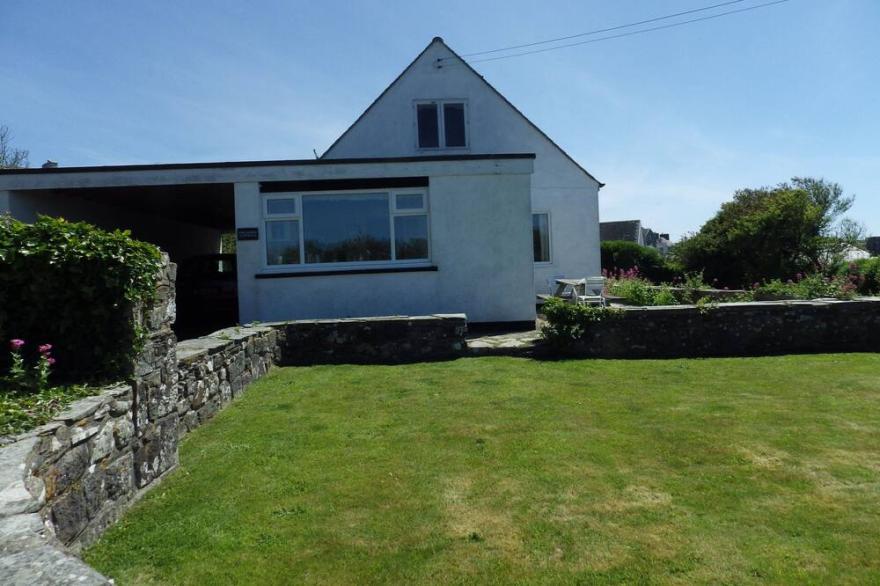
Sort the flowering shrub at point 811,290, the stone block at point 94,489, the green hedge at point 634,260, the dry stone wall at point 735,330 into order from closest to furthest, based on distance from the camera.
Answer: the stone block at point 94,489
the dry stone wall at point 735,330
the flowering shrub at point 811,290
the green hedge at point 634,260

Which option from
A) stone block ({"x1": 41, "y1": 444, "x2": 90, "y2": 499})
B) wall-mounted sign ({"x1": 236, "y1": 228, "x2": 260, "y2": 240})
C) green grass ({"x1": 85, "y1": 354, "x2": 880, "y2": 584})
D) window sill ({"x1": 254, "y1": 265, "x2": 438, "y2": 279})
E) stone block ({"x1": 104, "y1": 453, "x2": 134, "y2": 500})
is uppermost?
wall-mounted sign ({"x1": 236, "y1": 228, "x2": 260, "y2": 240})

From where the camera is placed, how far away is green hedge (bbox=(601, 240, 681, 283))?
93.6ft

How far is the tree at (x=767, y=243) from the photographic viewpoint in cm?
1988

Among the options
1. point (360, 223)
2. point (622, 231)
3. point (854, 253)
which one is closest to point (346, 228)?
point (360, 223)

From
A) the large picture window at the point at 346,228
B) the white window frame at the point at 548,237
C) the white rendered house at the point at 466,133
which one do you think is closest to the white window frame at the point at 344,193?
the large picture window at the point at 346,228

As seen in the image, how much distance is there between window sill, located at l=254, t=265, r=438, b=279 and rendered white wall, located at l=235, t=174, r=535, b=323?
0.08 meters

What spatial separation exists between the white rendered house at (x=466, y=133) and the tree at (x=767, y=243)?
6.63 meters

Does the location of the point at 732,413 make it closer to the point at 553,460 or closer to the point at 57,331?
the point at 553,460

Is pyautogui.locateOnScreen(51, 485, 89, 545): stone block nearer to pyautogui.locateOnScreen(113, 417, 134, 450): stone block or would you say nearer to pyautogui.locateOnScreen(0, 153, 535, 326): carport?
pyautogui.locateOnScreen(113, 417, 134, 450): stone block

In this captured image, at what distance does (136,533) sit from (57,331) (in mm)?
1519

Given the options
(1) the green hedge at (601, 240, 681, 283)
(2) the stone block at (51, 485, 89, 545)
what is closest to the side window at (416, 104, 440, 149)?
(1) the green hedge at (601, 240, 681, 283)

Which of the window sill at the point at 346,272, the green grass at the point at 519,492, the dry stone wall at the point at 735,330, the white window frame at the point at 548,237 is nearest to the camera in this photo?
the green grass at the point at 519,492

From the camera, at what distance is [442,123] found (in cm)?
1786

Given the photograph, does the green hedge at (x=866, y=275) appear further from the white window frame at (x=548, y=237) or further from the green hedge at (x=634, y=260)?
the green hedge at (x=634, y=260)
